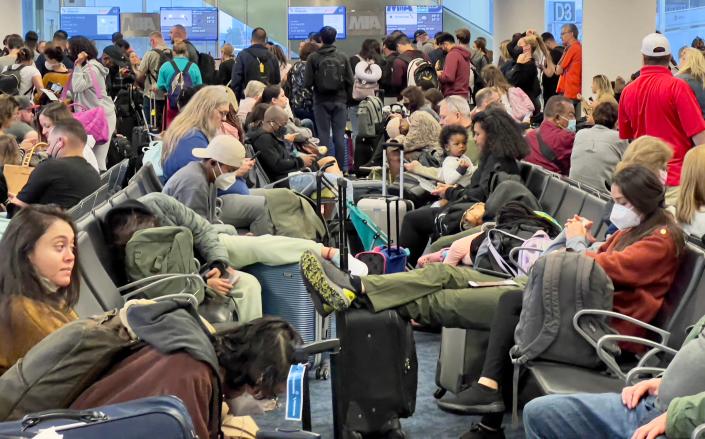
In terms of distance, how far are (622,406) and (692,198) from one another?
5.22 feet

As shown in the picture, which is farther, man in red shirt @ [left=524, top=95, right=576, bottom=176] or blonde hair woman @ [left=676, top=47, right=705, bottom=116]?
man in red shirt @ [left=524, top=95, right=576, bottom=176]

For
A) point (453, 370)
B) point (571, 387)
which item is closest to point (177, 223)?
point (453, 370)

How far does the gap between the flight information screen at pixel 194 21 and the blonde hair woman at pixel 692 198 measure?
17.9 metres

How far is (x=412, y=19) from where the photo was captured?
21938 mm

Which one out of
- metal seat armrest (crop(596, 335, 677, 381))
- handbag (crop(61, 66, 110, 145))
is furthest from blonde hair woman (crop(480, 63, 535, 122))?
metal seat armrest (crop(596, 335, 677, 381))

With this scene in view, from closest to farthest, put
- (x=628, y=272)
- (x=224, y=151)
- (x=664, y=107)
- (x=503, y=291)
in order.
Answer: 1. (x=628, y=272)
2. (x=503, y=291)
3. (x=224, y=151)
4. (x=664, y=107)

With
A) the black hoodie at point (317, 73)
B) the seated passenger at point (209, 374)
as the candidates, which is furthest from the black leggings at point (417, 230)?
the black hoodie at point (317, 73)

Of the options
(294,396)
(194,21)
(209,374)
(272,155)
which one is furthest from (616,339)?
(194,21)

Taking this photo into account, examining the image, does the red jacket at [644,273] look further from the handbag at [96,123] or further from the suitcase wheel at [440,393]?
the handbag at [96,123]

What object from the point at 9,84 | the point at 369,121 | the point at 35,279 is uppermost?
the point at 9,84

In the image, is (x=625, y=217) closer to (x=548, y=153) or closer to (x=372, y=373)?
(x=372, y=373)

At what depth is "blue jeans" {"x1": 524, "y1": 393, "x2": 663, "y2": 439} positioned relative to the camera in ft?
11.1

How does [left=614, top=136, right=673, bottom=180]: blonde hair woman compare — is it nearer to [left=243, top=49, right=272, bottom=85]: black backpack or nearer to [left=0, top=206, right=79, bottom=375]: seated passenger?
[left=0, top=206, right=79, bottom=375]: seated passenger

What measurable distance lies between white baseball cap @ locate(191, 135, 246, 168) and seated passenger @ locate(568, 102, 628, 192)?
8.66ft
